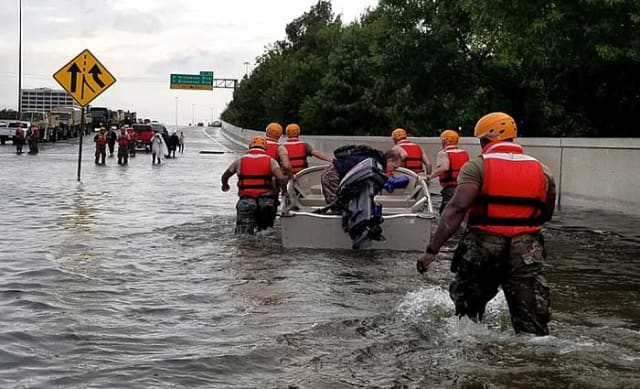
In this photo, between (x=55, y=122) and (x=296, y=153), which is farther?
(x=55, y=122)

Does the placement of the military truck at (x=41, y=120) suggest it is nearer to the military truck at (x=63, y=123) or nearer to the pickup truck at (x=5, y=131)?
the military truck at (x=63, y=123)

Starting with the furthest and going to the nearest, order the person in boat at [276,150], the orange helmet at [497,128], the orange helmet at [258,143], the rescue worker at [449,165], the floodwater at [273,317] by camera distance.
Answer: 1. the rescue worker at [449,165]
2. the person in boat at [276,150]
3. the orange helmet at [258,143]
4. the orange helmet at [497,128]
5. the floodwater at [273,317]

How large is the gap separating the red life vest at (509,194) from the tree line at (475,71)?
9604mm

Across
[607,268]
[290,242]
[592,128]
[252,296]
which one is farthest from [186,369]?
[592,128]

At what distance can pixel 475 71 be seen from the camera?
3278 cm

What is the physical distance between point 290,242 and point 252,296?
305 centimetres

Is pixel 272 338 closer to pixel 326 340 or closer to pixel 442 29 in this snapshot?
pixel 326 340

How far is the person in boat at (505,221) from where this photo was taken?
21.7 feet

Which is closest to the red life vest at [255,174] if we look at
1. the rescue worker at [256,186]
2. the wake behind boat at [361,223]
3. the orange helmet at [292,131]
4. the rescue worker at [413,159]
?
the rescue worker at [256,186]

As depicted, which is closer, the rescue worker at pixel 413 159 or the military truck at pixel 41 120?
the rescue worker at pixel 413 159

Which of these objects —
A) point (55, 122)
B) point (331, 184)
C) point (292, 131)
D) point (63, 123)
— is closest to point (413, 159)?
point (292, 131)

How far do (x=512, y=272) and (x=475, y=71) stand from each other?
1053 inches

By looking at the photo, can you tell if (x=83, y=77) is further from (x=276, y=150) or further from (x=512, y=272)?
(x=512, y=272)

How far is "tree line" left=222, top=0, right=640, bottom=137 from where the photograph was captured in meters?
17.2
